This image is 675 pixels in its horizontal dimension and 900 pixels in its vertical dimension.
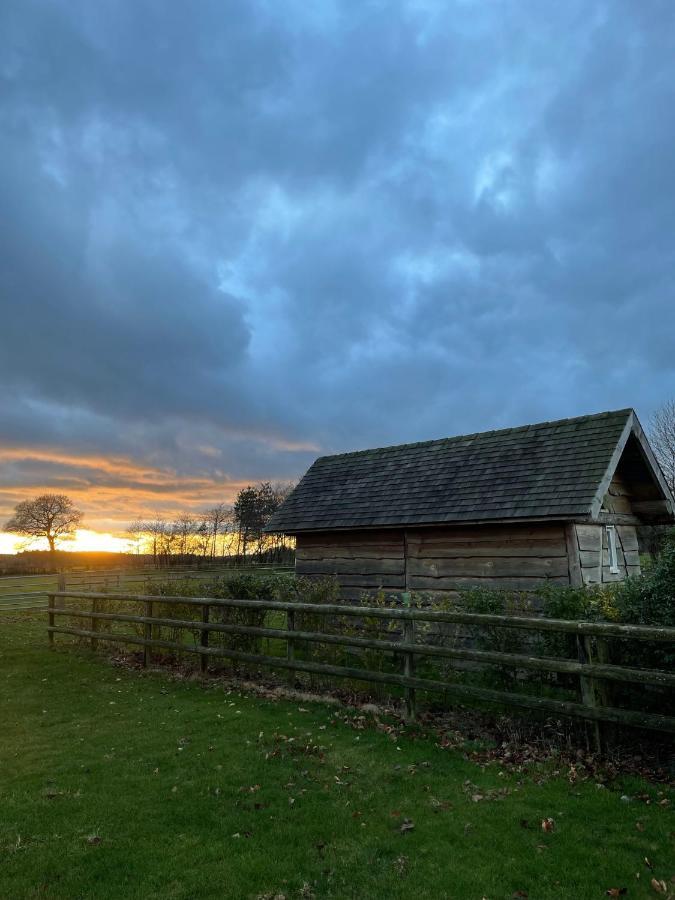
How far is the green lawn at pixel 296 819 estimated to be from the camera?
4.07m

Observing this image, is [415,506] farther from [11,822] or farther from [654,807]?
[11,822]

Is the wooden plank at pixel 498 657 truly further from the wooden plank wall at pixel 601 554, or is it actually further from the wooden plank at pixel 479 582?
the wooden plank wall at pixel 601 554

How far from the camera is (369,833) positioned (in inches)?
187

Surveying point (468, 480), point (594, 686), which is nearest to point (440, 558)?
point (468, 480)

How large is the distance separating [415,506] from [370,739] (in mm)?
6644

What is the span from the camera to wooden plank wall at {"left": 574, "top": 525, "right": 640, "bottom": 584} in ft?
36.4

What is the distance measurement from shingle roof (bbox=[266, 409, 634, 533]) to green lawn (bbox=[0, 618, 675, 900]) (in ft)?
18.5

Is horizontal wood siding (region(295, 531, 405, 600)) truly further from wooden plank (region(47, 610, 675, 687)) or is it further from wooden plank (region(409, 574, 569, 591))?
wooden plank (region(47, 610, 675, 687))

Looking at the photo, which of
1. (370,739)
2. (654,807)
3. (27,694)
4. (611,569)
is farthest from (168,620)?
(611,569)

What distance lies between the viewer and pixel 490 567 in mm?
11711

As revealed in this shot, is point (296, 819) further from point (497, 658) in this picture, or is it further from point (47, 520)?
point (47, 520)

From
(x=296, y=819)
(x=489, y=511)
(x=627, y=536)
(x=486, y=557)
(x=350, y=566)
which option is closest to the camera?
(x=296, y=819)

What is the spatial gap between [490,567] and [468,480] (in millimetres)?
2111

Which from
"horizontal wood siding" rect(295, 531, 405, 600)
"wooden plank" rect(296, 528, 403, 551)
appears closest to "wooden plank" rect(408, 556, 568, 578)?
"horizontal wood siding" rect(295, 531, 405, 600)
